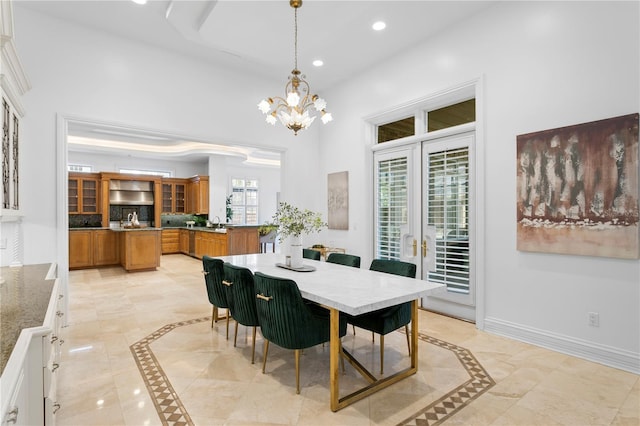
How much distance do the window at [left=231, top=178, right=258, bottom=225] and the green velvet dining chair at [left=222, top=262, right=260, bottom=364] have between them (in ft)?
28.5

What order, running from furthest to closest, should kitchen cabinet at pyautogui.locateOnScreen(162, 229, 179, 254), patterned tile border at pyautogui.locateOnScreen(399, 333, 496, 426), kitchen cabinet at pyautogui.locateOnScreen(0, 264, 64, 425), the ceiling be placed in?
kitchen cabinet at pyautogui.locateOnScreen(162, 229, 179, 254) → the ceiling → patterned tile border at pyautogui.locateOnScreen(399, 333, 496, 426) → kitchen cabinet at pyautogui.locateOnScreen(0, 264, 64, 425)

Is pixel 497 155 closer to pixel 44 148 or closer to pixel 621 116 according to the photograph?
pixel 621 116

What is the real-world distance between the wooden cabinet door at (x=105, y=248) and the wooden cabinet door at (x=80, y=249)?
0.10m

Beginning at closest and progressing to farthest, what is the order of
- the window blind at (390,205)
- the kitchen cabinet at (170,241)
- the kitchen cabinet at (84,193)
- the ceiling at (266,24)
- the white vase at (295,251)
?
the white vase at (295,251) → the ceiling at (266,24) → the window blind at (390,205) → the kitchen cabinet at (84,193) → the kitchen cabinet at (170,241)

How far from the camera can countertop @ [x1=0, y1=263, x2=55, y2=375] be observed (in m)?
1.33

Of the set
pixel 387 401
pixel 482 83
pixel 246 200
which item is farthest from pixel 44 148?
pixel 246 200

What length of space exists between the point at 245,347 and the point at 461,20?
171 inches

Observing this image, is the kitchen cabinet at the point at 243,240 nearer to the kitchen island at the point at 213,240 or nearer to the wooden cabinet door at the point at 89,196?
the kitchen island at the point at 213,240

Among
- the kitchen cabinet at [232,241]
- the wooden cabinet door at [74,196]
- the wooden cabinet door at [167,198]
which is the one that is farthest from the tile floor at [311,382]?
the wooden cabinet door at [167,198]

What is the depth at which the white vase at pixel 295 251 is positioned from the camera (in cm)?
329

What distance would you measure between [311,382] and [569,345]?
244 centimetres

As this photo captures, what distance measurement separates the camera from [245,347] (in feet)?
10.9

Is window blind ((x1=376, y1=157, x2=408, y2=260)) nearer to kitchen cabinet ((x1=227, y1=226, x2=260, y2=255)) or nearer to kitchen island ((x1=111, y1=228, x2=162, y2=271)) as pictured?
kitchen cabinet ((x1=227, y1=226, x2=260, y2=255))

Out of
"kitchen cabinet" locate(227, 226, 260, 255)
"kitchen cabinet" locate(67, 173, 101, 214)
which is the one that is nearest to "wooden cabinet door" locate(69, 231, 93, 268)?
"kitchen cabinet" locate(67, 173, 101, 214)
